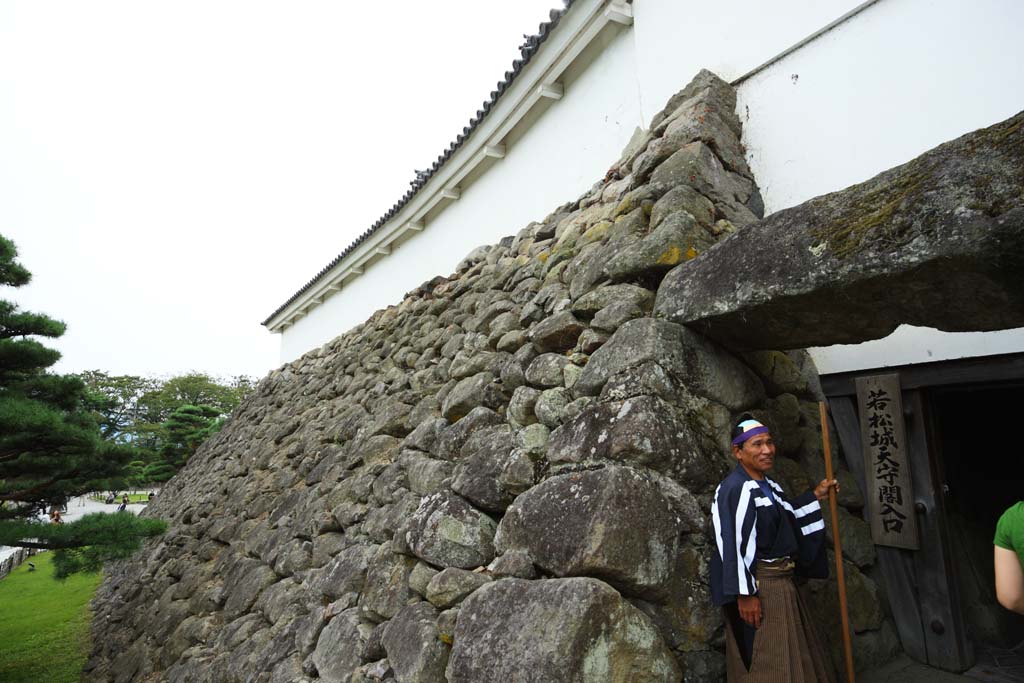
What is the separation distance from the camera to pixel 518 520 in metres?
2.81

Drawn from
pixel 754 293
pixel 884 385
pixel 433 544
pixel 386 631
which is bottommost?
pixel 386 631

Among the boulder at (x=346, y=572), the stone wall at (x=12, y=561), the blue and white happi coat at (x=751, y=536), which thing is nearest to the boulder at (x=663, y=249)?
the blue and white happi coat at (x=751, y=536)

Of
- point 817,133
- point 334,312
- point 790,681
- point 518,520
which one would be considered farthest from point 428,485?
point 334,312

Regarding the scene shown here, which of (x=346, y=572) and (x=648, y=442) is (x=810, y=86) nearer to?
(x=648, y=442)

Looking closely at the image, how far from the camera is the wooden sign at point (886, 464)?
3.26 metres

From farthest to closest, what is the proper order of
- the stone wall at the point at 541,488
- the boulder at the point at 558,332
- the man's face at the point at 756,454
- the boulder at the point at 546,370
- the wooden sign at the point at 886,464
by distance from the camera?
the boulder at the point at 558,332
the boulder at the point at 546,370
the wooden sign at the point at 886,464
the man's face at the point at 756,454
the stone wall at the point at 541,488

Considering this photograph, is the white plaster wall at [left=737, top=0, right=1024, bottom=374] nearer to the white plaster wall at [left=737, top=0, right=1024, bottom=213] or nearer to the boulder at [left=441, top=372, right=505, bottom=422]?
the white plaster wall at [left=737, top=0, right=1024, bottom=213]

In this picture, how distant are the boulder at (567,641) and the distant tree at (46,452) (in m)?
5.12

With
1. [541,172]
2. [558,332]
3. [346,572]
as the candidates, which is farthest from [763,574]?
[541,172]

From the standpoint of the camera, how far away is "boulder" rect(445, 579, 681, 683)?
214cm

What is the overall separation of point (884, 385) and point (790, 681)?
197cm

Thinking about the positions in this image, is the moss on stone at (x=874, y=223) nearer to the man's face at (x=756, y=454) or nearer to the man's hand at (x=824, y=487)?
the man's face at (x=756, y=454)

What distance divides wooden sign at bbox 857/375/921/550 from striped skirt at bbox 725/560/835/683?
1.25m

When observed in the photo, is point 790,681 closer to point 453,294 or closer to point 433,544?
point 433,544
